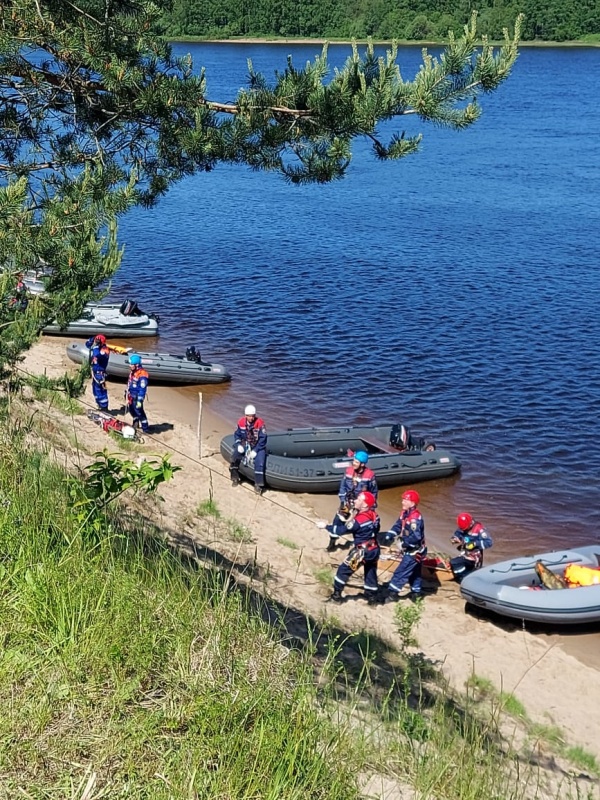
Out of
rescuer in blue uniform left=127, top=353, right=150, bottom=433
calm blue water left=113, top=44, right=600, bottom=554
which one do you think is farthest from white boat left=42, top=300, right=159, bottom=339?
rescuer in blue uniform left=127, top=353, right=150, bottom=433

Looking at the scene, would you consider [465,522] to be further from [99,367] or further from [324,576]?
[99,367]

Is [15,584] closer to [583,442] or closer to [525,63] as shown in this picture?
[583,442]

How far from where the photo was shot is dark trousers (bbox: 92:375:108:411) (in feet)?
51.8

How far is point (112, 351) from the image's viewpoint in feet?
64.5

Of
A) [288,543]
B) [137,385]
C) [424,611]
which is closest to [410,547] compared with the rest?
[424,611]

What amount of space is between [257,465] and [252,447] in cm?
30

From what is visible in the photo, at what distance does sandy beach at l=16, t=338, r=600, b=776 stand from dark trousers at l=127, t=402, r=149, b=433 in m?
0.62

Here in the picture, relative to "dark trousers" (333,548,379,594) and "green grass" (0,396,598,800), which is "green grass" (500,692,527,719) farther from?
"green grass" (0,396,598,800)

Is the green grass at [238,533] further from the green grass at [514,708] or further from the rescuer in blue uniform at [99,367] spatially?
the rescuer in blue uniform at [99,367]

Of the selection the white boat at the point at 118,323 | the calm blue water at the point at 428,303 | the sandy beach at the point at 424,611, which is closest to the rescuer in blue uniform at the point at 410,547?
the sandy beach at the point at 424,611

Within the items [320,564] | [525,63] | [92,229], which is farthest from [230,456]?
[525,63]

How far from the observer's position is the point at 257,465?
14.3 m

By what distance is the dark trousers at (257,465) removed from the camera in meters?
14.2

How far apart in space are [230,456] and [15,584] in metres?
10.00
